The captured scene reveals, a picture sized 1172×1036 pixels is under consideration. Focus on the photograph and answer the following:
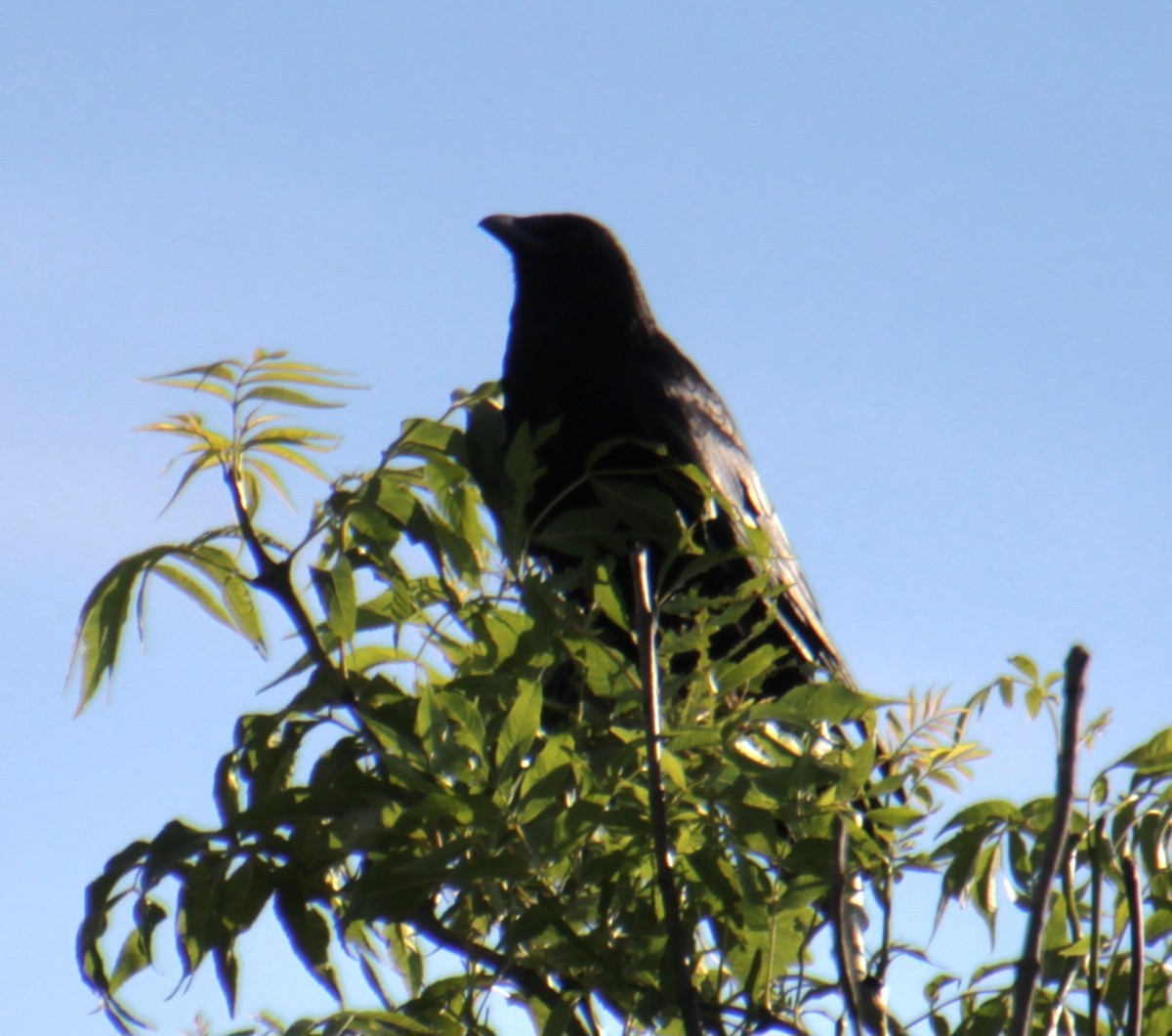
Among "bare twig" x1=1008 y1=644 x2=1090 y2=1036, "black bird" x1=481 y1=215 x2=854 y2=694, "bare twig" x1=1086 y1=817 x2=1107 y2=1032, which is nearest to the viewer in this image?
"bare twig" x1=1008 y1=644 x2=1090 y2=1036

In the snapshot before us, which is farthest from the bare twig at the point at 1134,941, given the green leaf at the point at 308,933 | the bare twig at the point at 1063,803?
the green leaf at the point at 308,933

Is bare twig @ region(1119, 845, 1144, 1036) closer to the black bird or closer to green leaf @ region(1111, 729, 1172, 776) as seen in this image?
green leaf @ region(1111, 729, 1172, 776)

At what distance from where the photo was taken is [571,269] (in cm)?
587

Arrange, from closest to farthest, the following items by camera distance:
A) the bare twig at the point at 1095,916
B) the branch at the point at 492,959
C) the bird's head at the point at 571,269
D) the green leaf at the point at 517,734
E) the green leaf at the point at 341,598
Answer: the bare twig at the point at 1095,916, the green leaf at the point at 517,734, the branch at the point at 492,959, the green leaf at the point at 341,598, the bird's head at the point at 571,269

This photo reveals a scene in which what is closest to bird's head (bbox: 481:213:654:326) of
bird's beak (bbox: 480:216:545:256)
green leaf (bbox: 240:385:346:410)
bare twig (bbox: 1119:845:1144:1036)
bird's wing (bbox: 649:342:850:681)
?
bird's beak (bbox: 480:216:545:256)

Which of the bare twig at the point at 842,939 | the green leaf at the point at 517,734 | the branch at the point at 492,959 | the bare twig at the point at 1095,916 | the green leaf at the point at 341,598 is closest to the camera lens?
the bare twig at the point at 842,939

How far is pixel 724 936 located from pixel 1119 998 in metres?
0.62

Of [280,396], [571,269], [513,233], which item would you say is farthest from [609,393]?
[280,396]

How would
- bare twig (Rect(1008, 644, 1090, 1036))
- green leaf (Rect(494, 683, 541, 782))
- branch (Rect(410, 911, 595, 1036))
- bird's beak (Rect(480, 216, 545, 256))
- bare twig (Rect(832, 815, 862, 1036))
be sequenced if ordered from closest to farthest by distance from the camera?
bare twig (Rect(1008, 644, 1090, 1036)), bare twig (Rect(832, 815, 862, 1036)), green leaf (Rect(494, 683, 541, 782)), branch (Rect(410, 911, 595, 1036)), bird's beak (Rect(480, 216, 545, 256))

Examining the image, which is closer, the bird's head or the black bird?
the black bird

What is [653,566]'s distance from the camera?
4.22m

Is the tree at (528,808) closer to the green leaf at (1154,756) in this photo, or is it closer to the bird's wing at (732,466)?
the green leaf at (1154,756)

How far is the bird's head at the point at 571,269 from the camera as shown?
18.7ft

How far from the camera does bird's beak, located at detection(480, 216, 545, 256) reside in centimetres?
591
